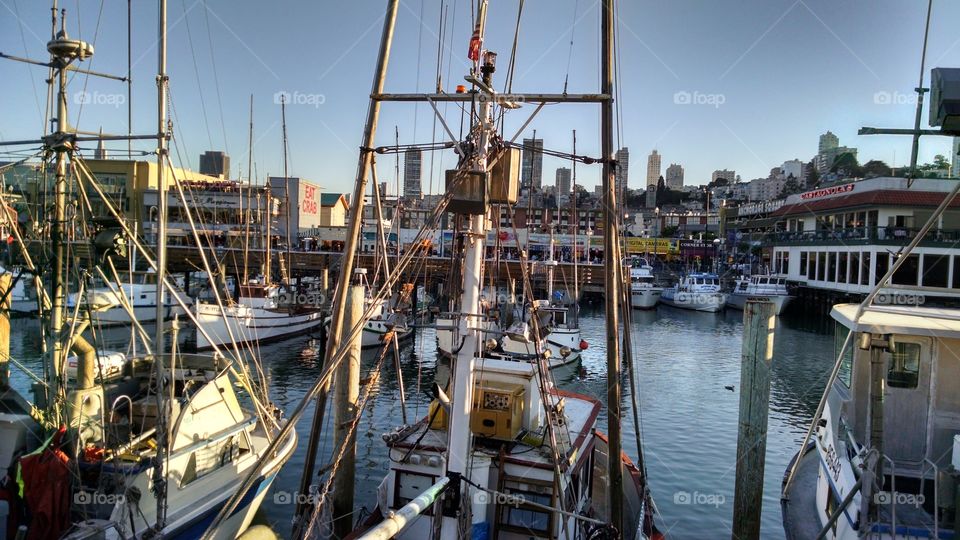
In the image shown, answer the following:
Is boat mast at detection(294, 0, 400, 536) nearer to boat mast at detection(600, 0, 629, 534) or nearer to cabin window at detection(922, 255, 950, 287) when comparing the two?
boat mast at detection(600, 0, 629, 534)

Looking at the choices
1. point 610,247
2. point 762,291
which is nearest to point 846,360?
point 610,247

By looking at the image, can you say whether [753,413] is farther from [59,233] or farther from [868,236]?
[868,236]

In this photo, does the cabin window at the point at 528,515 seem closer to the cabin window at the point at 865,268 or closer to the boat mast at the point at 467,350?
the boat mast at the point at 467,350

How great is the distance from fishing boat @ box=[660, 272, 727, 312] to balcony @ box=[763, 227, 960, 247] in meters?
8.72

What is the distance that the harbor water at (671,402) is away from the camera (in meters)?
14.8

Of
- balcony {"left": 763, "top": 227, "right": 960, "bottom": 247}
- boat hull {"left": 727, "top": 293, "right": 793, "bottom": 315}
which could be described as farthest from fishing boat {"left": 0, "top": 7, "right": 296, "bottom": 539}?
boat hull {"left": 727, "top": 293, "right": 793, "bottom": 315}

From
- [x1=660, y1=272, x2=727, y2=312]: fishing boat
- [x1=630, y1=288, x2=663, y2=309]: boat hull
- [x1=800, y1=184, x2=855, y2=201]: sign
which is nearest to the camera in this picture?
[x1=800, y1=184, x2=855, y2=201]: sign

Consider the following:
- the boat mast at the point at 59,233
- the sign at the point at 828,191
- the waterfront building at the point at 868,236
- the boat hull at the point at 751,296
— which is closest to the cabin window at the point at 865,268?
the waterfront building at the point at 868,236

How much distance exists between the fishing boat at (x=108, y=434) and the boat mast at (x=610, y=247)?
5.45 m

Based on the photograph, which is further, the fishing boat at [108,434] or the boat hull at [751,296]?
the boat hull at [751,296]

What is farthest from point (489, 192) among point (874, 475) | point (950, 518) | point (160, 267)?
point (950, 518)

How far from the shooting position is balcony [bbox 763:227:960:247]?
42.4m

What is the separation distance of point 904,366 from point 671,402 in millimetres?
14691

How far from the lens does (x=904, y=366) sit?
10109 mm
